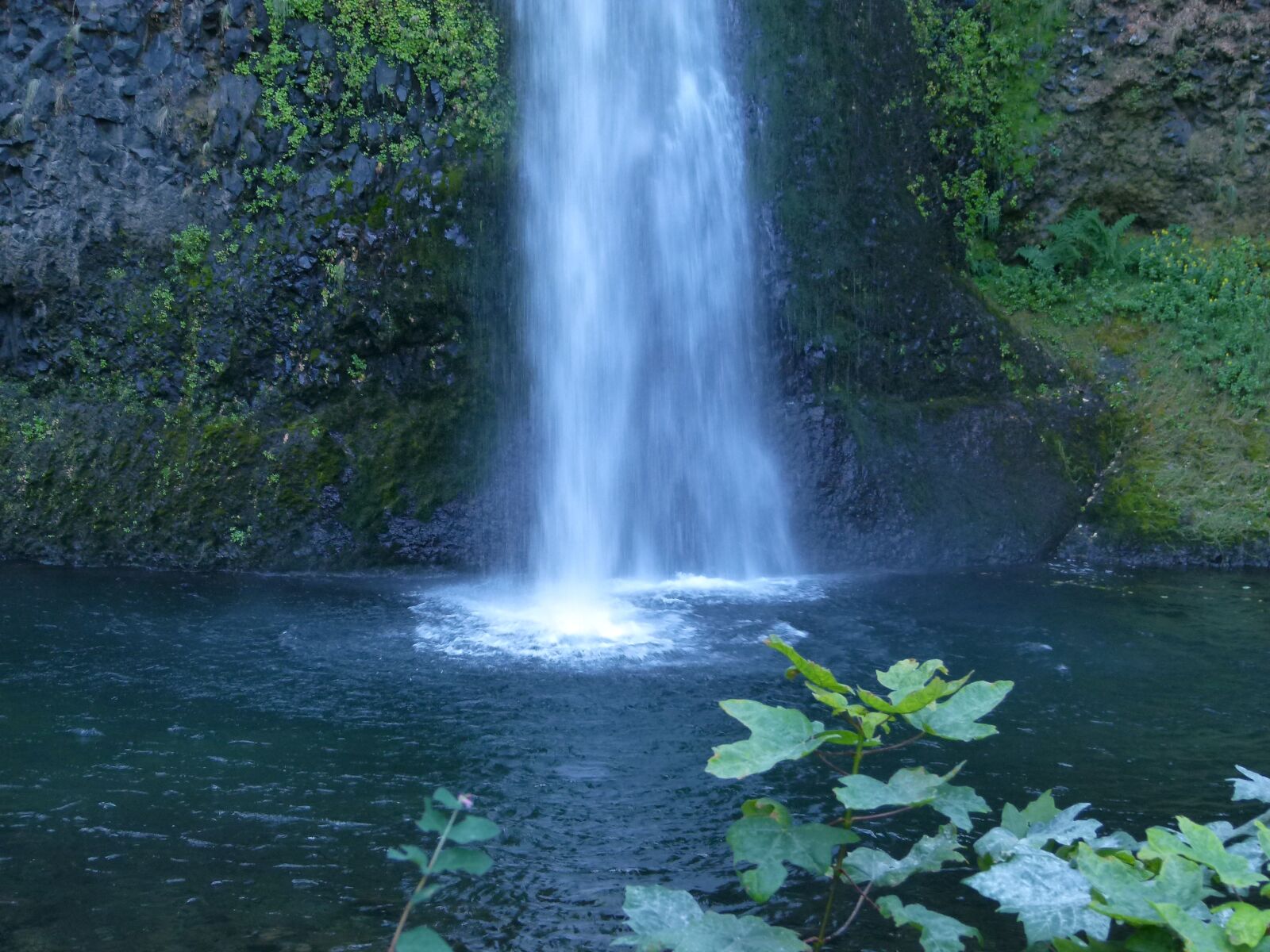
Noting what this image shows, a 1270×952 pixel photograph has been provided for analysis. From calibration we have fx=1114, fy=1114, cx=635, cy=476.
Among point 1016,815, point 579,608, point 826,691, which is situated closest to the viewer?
point 826,691

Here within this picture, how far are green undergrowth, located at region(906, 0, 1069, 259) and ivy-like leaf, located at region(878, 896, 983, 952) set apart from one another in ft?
33.8

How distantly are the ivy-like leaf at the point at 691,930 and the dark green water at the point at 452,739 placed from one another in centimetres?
136

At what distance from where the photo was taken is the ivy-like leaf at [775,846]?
6.78ft

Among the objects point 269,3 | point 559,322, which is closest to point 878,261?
point 559,322

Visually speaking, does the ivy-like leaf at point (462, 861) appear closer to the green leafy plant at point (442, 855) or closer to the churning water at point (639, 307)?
the green leafy plant at point (442, 855)

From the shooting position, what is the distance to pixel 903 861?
2.19 meters

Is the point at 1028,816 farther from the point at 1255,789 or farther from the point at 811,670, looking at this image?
the point at 811,670

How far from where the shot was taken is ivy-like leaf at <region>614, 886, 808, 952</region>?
203 cm

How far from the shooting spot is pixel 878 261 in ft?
34.5

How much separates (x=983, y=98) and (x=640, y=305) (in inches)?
195

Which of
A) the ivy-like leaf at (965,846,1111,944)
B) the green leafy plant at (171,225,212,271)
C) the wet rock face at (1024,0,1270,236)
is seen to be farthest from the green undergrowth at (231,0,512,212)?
the ivy-like leaf at (965,846,1111,944)

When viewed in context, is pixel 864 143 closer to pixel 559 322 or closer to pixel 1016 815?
pixel 559 322

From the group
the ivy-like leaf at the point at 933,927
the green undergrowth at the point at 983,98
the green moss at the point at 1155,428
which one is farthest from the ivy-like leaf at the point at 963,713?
the green undergrowth at the point at 983,98

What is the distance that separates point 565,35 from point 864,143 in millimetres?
3055
